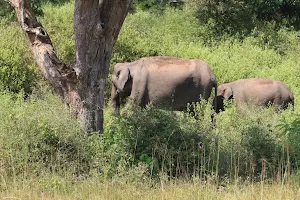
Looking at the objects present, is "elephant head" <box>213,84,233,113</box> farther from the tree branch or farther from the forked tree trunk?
the tree branch

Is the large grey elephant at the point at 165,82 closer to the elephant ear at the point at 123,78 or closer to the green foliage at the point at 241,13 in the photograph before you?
the elephant ear at the point at 123,78

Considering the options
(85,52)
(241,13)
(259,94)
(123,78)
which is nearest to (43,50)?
(85,52)

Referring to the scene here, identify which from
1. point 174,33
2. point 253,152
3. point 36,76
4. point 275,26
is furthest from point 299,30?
point 253,152

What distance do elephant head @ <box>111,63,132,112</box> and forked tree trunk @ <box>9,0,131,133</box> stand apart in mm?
3416

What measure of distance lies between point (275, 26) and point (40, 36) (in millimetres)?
18151

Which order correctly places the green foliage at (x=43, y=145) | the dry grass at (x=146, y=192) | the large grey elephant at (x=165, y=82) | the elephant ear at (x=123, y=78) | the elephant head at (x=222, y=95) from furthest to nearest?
the elephant head at (x=222, y=95) < the elephant ear at (x=123, y=78) < the large grey elephant at (x=165, y=82) < the green foliage at (x=43, y=145) < the dry grass at (x=146, y=192)

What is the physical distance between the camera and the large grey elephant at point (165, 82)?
34.3 feet

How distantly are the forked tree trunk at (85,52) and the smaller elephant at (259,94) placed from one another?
6206 millimetres

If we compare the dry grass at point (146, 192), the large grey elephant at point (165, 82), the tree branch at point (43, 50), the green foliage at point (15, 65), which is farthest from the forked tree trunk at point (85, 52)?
the green foliage at point (15, 65)

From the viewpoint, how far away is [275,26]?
77.1ft

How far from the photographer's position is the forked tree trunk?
6969 mm

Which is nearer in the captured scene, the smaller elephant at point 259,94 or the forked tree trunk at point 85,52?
the forked tree trunk at point 85,52

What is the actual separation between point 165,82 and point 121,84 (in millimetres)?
945

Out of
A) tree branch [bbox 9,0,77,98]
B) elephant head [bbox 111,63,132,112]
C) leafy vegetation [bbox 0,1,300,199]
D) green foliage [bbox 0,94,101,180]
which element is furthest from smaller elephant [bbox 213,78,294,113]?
green foliage [bbox 0,94,101,180]
